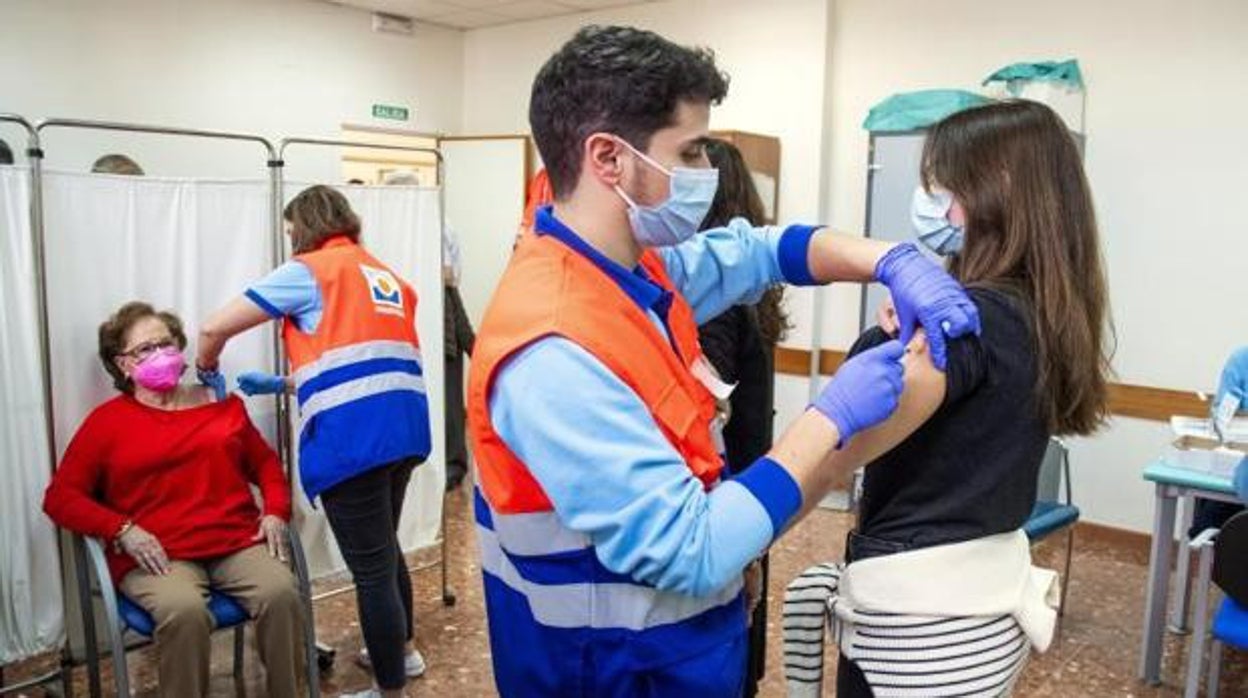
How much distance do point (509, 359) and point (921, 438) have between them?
1.74 feet

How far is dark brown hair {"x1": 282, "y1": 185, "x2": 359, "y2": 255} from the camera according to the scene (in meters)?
2.53

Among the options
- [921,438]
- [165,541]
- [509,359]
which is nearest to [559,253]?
[509,359]

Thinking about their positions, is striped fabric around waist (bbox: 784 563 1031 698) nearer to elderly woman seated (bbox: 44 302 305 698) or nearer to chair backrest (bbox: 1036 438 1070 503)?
elderly woman seated (bbox: 44 302 305 698)

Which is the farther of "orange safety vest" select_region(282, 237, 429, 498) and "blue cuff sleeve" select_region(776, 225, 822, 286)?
"orange safety vest" select_region(282, 237, 429, 498)

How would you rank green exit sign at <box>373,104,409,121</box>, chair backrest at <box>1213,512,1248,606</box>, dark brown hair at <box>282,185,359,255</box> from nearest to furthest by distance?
chair backrest at <box>1213,512,1248,606</box>
dark brown hair at <box>282,185,359,255</box>
green exit sign at <box>373,104,409,121</box>

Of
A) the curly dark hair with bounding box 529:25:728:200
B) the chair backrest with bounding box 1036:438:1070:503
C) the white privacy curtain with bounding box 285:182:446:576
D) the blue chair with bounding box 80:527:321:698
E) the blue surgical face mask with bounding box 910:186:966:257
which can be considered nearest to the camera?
the curly dark hair with bounding box 529:25:728:200

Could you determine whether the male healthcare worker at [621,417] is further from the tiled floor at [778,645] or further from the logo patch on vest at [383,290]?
the tiled floor at [778,645]

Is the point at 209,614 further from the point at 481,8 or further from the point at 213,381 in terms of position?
the point at 481,8

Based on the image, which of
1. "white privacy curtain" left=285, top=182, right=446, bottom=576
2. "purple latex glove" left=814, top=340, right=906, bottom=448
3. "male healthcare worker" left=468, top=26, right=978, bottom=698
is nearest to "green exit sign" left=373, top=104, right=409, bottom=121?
"white privacy curtain" left=285, top=182, right=446, bottom=576

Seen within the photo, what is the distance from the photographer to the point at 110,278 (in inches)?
98.0

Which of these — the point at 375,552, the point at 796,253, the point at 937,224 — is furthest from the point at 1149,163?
the point at 375,552

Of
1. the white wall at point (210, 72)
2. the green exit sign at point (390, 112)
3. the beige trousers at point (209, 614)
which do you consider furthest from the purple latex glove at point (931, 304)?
the green exit sign at point (390, 112)

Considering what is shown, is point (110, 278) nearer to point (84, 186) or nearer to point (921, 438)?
point (84, 186)

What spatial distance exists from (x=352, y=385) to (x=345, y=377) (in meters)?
0.03
